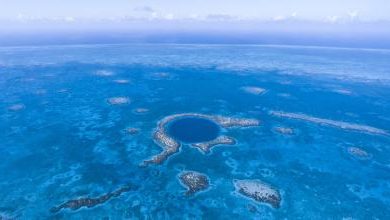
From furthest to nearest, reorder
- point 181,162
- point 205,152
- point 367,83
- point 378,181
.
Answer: point 367,83
point 205,152
point 181,162
point 378,181

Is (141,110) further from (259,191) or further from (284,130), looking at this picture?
(259,191)

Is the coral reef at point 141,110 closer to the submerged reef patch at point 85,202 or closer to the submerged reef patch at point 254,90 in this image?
the submerged reef patch at point 85,202

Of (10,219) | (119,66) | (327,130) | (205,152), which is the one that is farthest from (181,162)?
(119,66)

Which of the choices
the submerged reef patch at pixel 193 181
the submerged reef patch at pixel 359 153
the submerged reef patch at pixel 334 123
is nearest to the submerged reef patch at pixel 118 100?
the submerged reef patch at pixel 193 181

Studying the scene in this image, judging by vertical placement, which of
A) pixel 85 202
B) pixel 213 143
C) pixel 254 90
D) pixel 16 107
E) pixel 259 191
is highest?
pixel 254 90

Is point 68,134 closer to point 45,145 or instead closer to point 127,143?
point 45,145

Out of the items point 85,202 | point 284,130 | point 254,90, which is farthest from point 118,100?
point 284,130

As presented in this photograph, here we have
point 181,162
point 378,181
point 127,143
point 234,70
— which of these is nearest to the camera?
point 378,181

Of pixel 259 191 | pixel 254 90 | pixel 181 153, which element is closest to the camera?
pixel 259 191
